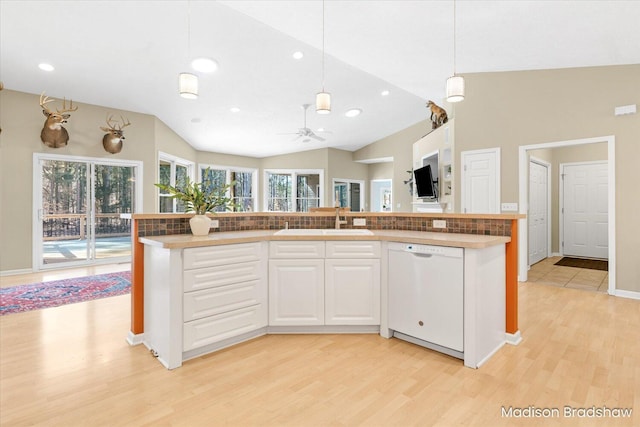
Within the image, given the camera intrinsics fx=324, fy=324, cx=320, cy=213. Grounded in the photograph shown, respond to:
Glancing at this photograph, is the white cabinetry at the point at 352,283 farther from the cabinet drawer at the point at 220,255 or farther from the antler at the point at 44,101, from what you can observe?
the antler at the point at 44,101

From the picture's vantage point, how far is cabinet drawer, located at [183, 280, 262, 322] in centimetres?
225

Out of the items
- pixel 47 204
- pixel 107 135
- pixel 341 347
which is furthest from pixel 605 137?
pixel 47 204

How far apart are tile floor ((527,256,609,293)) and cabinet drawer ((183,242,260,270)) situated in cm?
432

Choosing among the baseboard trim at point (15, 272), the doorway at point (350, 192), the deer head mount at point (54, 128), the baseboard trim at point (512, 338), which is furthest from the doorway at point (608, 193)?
the baseboard trim at point (15, 272)

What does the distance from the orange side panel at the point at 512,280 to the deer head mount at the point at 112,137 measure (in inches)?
239

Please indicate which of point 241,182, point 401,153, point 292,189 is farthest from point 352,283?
point 241,182

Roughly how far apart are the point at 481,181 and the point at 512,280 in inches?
117

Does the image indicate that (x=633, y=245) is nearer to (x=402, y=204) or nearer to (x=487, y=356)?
(x=487, y=356)

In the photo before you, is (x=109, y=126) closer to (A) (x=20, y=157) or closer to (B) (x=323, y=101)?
(A) (x=20, y=157)

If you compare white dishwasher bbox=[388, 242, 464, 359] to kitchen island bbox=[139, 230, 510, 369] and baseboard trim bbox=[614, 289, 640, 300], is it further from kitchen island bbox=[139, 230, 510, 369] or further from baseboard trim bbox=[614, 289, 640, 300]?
baseboard trim bbox=[614, 289, 640, 300]

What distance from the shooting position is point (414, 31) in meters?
3.80

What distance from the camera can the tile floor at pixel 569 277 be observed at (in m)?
4.48

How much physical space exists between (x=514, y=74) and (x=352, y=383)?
4.87 metres

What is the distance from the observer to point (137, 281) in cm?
253
